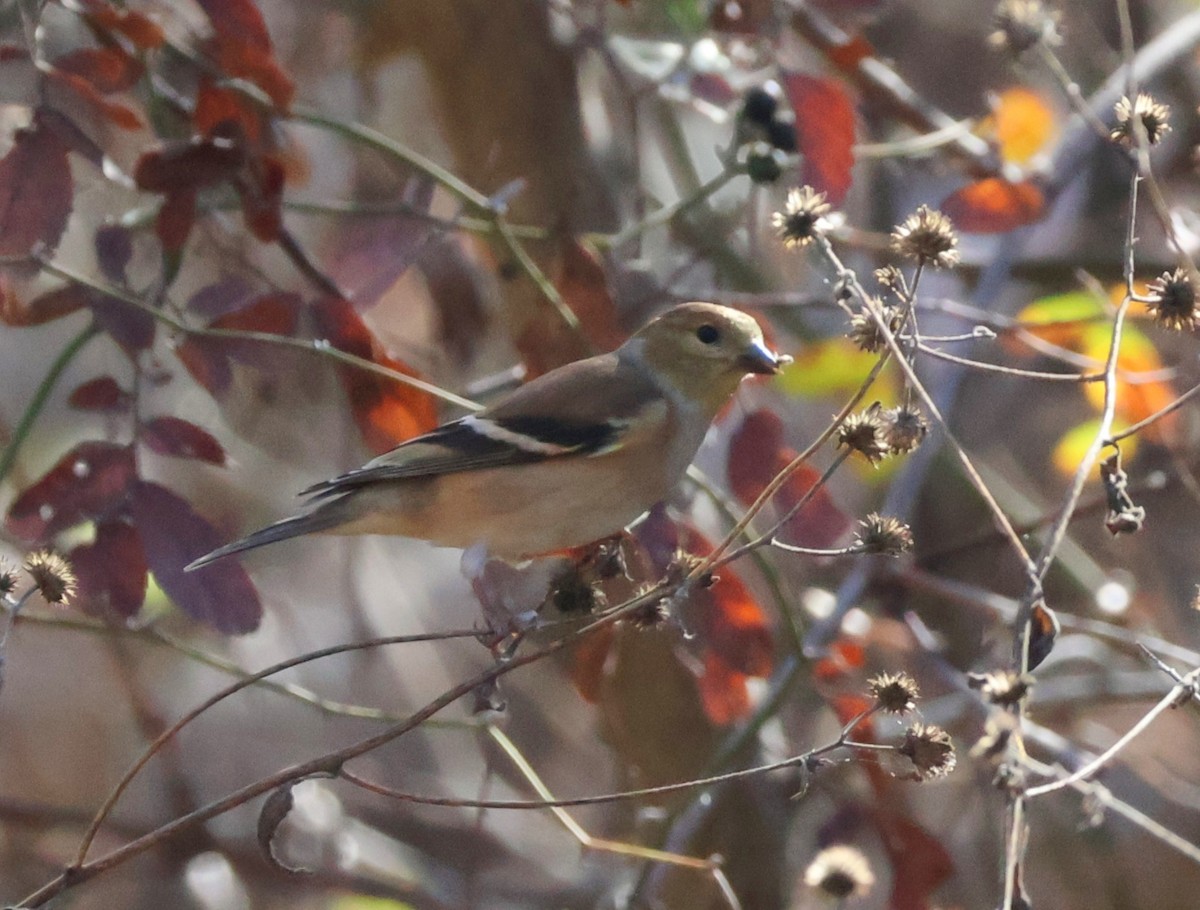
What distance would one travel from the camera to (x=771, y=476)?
2697 mm

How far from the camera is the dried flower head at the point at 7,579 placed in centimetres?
182

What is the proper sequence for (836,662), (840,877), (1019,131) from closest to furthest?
(840,877)
(836,662)
(1019,131)

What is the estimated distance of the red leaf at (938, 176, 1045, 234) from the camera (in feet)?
9.99

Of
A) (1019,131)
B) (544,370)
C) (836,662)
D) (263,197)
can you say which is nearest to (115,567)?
(263,197)

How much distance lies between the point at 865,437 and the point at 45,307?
1.62 meters

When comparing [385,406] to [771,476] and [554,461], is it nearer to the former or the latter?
[554,461]

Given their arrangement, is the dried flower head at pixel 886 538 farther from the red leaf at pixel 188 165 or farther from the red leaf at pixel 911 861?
the red leaf at pixel 188 165

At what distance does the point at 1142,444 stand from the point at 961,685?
2.19m

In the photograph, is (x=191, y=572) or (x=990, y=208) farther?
(x=990, y=208)

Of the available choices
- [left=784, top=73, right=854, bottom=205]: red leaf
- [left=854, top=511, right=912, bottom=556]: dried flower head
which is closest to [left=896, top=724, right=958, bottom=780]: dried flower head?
Answer: [left=854, top=511, right=912, bottom=556]: dried flower head

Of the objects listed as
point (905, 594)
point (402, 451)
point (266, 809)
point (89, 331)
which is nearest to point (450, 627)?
point (905, 594)

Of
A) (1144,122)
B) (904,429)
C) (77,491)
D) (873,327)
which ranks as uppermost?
(1144,122)

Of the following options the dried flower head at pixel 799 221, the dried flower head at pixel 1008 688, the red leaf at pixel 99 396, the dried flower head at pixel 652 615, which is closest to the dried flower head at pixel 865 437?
the dried flower head at pixel 799 221

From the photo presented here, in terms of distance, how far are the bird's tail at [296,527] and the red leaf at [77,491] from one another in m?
0.23
